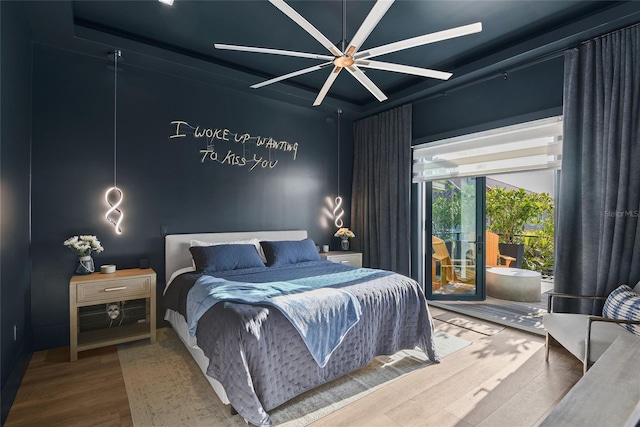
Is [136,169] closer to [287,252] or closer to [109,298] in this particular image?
[109,298]

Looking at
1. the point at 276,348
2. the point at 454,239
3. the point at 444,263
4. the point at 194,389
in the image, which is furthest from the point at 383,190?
the point at 194,389

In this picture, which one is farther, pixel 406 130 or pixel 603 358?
pixel 406 130

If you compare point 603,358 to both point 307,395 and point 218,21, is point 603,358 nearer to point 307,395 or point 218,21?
point 307,395

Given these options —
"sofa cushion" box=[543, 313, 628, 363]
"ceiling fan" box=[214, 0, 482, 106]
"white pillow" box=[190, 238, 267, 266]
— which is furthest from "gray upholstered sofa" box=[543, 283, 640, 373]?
"white pillow" box=[190, 238, 267, 266]

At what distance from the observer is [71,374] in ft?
8.34

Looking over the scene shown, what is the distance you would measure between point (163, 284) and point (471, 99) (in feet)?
14.5

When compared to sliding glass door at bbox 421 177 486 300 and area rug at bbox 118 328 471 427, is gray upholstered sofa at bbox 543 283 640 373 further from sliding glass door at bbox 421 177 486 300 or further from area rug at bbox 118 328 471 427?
sliding glass door at bbox 421 177 486 300

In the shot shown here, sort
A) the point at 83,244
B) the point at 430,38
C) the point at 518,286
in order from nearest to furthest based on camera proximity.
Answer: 1. the point at 430,38
2. the point at 83,244
3. the point at 518,286

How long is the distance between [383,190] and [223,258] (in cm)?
264

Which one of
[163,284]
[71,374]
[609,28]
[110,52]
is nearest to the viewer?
[71,374]

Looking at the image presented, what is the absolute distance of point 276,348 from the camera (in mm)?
2049

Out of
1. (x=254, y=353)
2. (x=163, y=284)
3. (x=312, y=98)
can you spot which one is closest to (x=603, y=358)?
(x=254, y=353)

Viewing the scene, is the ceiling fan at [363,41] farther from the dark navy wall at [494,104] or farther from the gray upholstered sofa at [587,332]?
the gray upholstered sofa at [587,332]

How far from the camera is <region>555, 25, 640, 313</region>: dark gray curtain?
271 centimetres
